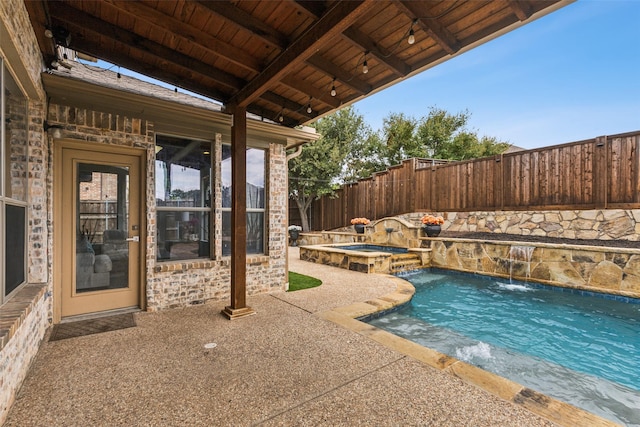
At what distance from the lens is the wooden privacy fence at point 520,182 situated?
6.03 metres

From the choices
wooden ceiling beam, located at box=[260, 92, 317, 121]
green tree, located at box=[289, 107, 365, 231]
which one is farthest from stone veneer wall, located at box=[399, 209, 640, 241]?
wooden ceiling beam, located at box=[260, 92, 317, 121]

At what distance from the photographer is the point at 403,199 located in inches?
422

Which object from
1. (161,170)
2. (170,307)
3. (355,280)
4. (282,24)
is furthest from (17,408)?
(355,280)

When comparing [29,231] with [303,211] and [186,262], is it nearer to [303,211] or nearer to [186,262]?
[186,262]

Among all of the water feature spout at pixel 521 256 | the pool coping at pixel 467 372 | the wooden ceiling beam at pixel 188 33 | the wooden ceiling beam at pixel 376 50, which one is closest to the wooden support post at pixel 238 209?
the wooden ceiling beam at pixel 188 33

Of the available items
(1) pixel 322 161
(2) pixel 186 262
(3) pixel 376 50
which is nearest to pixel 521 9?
(3) pixel 376 50

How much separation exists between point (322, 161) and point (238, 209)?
9.14 metres

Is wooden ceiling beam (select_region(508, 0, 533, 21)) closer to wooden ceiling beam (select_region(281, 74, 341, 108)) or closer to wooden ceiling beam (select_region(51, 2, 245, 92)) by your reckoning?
wooden ceiling beam (select_region(281, 74, 341, 108))

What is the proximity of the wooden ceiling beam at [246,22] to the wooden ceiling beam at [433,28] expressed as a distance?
114 centimetres

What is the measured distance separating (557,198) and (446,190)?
9.78 feet

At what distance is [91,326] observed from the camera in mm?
3195

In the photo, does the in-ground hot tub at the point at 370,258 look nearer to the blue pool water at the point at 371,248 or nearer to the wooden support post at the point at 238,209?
the blue pool water at the point at 371,248

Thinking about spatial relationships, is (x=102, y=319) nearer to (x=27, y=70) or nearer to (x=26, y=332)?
(x=26, y=332)

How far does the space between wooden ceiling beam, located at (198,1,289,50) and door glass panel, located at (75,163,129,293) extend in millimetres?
2401
